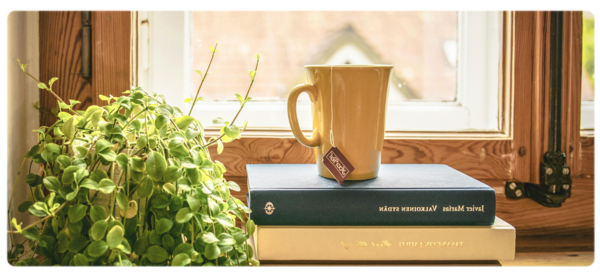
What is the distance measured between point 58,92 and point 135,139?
1.43ft

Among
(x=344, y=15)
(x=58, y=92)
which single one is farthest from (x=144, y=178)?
(x=344, y=15)

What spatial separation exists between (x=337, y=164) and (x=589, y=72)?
31.0 inches

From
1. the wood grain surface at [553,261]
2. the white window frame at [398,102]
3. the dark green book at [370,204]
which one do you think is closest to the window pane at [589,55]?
the white window frame at [398,102]

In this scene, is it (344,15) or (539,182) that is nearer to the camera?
(539,182)

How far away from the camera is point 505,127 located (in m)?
1.11

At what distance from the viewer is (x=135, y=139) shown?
0.73 m

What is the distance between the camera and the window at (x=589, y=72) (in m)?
1.15

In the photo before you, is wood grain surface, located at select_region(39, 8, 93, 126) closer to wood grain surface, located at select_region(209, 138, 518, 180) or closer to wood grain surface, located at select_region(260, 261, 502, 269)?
wood grain surface, located at select_region(209, 138, 518, 180)

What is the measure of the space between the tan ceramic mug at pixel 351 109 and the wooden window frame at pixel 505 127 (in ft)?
0.81

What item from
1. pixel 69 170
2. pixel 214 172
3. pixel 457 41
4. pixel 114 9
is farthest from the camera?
pixel 457 41

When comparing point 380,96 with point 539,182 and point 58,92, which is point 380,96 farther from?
point 58,92

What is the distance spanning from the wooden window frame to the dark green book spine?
33 cm

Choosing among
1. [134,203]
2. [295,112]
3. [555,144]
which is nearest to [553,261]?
[555,144]

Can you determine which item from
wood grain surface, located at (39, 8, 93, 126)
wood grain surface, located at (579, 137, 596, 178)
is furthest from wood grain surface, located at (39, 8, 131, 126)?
wood grain surface, located at (579, 137, 596, 178)
